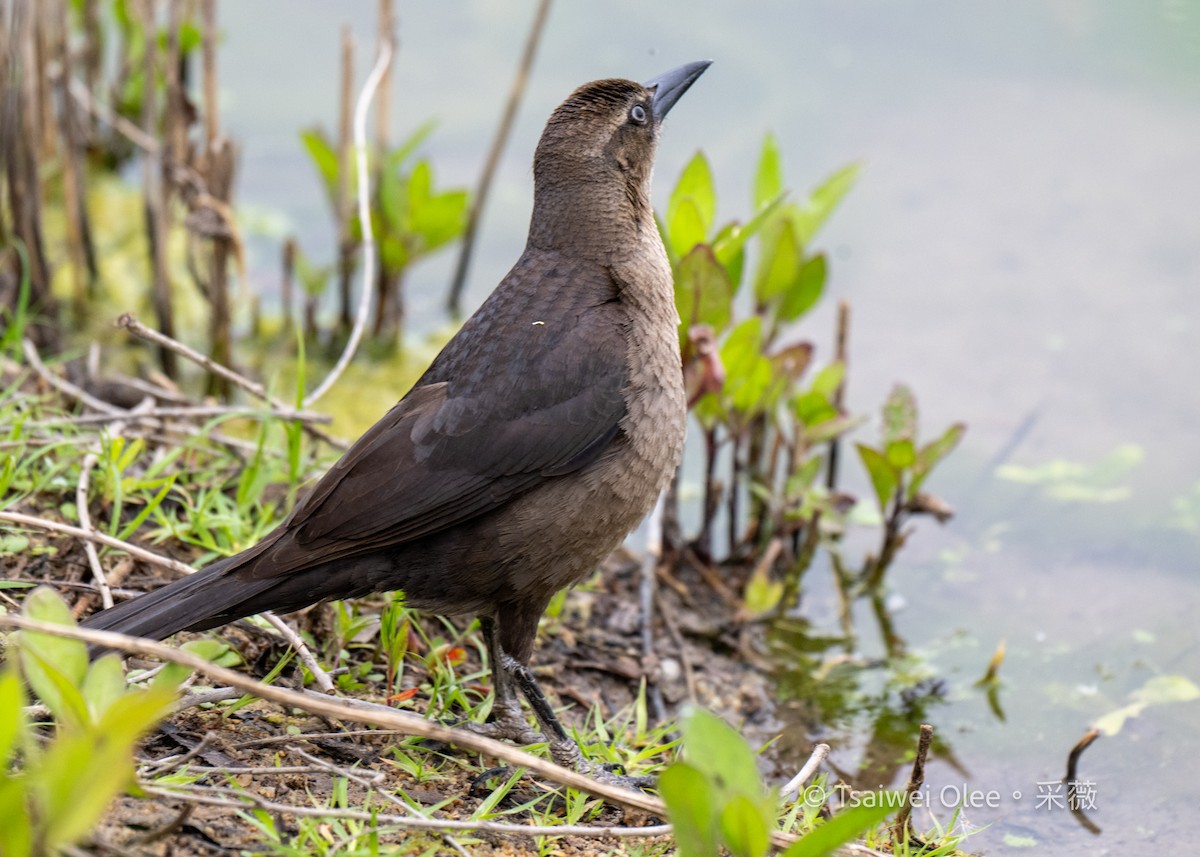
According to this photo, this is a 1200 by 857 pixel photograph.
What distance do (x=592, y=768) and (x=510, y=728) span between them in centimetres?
24

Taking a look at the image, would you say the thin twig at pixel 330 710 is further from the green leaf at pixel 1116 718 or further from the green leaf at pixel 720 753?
the green leaf at pixel 1116 718

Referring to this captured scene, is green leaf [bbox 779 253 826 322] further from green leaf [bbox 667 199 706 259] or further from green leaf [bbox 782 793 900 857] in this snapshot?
green leaf [bbox 782 793 900 857]

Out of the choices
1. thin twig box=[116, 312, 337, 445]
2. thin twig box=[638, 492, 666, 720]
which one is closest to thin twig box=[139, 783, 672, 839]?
thin twig box=[638, 492, 666, 720]

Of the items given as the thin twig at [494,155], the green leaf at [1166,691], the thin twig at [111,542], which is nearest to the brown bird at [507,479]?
the thin twig at [111,542]

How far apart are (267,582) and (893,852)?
5.13 ft

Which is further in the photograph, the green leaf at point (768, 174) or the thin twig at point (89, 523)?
the green leaf at point (768, 174)

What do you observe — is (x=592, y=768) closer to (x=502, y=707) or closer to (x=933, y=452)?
(x=502, y=707)

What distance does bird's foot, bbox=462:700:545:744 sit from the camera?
3.22 metres

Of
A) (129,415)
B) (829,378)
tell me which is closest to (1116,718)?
(829,378)

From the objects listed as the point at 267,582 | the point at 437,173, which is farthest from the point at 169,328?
the point at 267,582

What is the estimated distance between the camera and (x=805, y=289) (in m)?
4.59

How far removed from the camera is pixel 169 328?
5172 millimetres

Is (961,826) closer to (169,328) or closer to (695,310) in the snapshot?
(695,310)

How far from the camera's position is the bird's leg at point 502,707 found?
10.6ft
